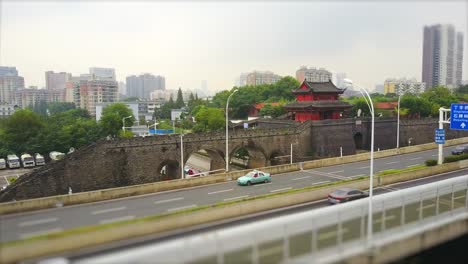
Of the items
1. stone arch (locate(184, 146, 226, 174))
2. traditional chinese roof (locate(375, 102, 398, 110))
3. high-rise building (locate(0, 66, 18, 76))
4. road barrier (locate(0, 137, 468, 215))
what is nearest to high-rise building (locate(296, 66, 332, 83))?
traditional chinese roof (locate(375, 102, 398, 110))

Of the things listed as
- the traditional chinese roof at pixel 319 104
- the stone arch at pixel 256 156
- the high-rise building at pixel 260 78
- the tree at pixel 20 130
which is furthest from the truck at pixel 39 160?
the high-rise building at pixel 260 78

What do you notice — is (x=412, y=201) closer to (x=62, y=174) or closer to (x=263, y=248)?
(x=263, y=248)

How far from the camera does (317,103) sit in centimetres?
5016

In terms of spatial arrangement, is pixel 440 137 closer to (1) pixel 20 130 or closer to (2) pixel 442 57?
(1) pixel 20 130

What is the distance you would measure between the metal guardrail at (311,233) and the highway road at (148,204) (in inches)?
264

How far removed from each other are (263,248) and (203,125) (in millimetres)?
61561

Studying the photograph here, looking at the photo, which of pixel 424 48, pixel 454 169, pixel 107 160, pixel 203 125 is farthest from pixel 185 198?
pixel 424 48

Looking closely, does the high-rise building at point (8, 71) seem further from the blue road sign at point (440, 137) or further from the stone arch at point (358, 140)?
the blue road sign at point (440, 137)

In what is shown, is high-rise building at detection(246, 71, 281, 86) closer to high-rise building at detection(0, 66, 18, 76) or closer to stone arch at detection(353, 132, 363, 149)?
high-rise building at detection(0, 66, 18, 76)

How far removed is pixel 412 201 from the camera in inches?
633

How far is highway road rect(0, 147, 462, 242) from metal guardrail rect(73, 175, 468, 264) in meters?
6.71

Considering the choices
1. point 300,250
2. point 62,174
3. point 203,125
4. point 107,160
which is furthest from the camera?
point 203,125

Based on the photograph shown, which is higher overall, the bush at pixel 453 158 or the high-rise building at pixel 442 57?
the high-rise building at pixel 442 57

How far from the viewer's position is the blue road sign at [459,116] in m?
28.7
